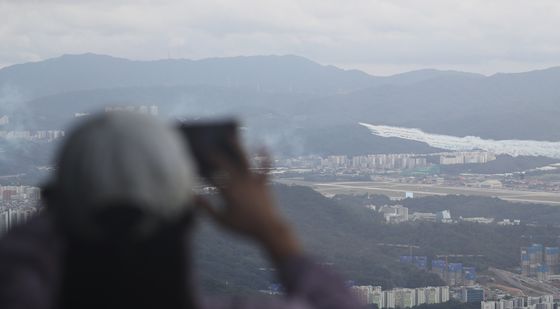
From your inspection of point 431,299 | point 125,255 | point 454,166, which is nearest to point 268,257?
point 125,255

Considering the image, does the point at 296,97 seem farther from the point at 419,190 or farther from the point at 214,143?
the point at 214,143

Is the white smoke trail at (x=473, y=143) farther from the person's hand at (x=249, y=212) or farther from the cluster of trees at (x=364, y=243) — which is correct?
the person's hand at (x=249, y=212)

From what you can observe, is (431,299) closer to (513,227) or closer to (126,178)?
(513,227)

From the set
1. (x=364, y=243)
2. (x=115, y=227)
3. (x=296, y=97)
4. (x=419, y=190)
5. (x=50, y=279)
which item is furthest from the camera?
(x=296, y=97)

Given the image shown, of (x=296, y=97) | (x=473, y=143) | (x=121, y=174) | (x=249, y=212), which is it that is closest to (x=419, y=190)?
(x=473, y=143)

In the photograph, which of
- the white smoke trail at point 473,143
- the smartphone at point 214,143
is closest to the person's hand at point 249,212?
the smartphone at point 214,143
